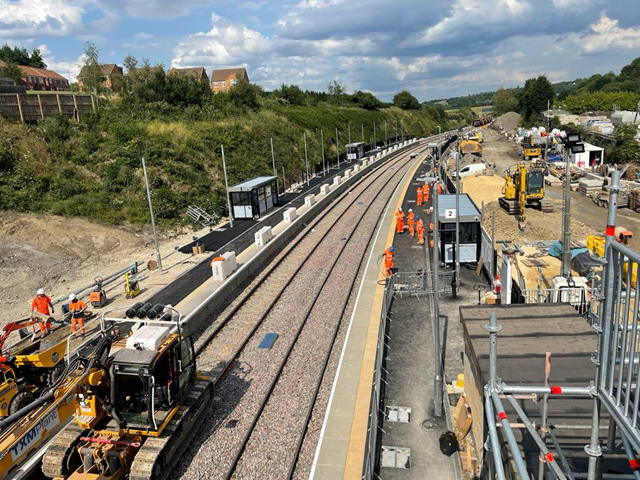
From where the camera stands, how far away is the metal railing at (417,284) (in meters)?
19.4

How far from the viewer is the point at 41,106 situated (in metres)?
43.1

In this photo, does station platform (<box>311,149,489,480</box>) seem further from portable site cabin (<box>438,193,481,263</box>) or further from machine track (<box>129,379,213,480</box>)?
machine track (<box>129,379,213,480</box>)

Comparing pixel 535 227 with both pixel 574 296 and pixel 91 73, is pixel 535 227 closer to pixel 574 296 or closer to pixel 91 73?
pixel 574 296

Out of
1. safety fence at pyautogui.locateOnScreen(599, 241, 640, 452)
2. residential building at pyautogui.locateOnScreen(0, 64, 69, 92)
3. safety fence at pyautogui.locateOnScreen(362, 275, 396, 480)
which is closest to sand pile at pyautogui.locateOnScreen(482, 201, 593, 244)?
safety fence at pyautogui.locateOnScreen(362, 275, 396, 480)

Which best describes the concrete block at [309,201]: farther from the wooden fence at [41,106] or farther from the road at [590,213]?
the wooden fence at [41,106]

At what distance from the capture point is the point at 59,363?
13.1 m

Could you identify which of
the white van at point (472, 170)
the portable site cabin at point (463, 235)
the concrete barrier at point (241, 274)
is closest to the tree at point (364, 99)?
the white van at point (472, 170)

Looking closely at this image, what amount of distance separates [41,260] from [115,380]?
21.1 metres

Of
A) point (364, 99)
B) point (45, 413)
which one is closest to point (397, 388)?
point (45, 413)

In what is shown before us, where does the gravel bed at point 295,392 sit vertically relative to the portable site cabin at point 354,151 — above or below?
below

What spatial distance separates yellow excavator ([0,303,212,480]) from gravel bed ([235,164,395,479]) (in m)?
1.87

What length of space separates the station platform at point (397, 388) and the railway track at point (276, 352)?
765mm

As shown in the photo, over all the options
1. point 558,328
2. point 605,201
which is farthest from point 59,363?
point 605,201

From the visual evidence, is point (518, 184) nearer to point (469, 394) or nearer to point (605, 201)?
point (605, 201)
